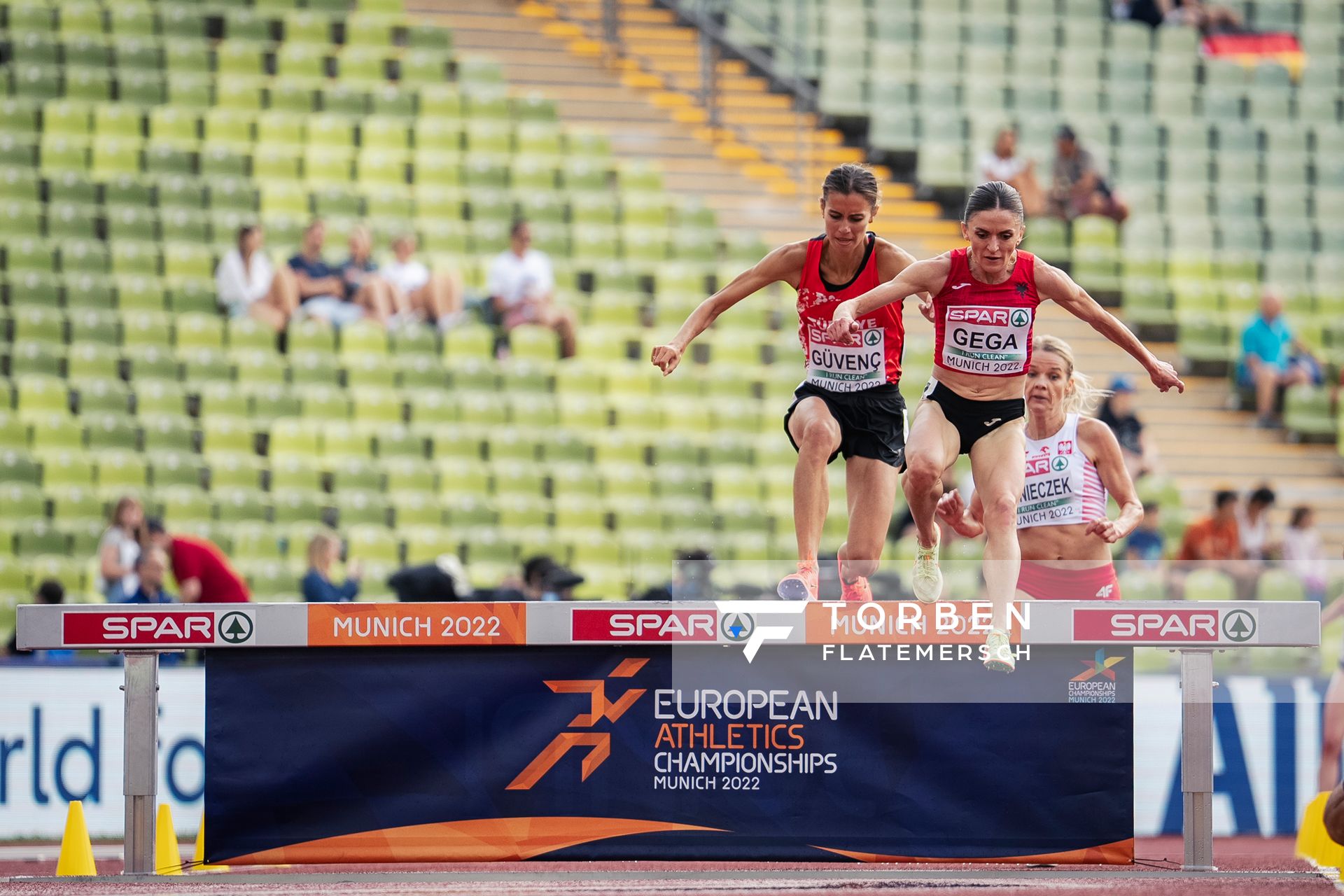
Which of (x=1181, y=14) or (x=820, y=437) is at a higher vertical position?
(x=1181, y=14)

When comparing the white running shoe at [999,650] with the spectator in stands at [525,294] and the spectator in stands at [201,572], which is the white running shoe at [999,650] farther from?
the spectator in stands at [525,294]

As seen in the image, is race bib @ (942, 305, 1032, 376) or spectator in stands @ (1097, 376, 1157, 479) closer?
race bib @ (942, 305, 1032, 376)

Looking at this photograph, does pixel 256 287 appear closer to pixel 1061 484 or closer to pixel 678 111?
pixel 678 111

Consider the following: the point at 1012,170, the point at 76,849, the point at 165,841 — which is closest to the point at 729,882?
the point at 165,841

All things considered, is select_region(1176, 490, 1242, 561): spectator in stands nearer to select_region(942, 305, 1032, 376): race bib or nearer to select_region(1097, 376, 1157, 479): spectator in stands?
select_region(1097, 376, 1157, 479): spectator in stands

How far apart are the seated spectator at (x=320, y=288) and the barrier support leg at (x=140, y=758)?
736cm

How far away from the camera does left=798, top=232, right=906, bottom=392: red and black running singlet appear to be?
763cm

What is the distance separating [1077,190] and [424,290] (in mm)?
6564

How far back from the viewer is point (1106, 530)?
8.17m

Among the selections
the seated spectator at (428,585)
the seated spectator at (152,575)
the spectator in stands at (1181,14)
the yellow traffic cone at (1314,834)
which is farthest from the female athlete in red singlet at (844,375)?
the spectator in stands at (1181,14)

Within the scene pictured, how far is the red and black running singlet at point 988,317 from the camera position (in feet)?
23.9

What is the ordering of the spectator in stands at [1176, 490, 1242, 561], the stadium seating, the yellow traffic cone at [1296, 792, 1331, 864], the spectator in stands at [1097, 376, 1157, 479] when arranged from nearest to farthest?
the yellow traffic cone at [1296, 792, 1331, 864] → the spectator in stands at [1176, 490, 1242, 561] → the stadium seating → the spectator in stands at [1097, 376, 1157, 479]

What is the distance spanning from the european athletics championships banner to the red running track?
0.33 feet

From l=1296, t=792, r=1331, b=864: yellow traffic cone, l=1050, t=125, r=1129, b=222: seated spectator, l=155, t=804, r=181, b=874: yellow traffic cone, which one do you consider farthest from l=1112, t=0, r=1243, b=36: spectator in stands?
l=155, t=804, r=181, b=874: yellow traffic cone
